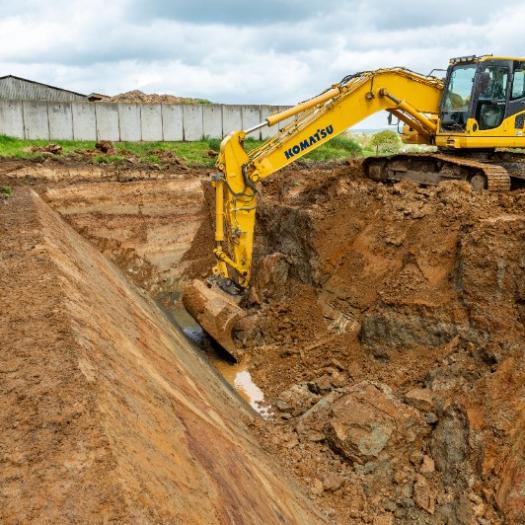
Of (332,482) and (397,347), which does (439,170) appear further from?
(332,482)

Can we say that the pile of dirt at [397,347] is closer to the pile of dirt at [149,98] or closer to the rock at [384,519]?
the rock at [384,519]

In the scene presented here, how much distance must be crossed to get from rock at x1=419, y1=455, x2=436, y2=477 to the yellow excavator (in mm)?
4626

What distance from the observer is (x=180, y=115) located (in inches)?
904

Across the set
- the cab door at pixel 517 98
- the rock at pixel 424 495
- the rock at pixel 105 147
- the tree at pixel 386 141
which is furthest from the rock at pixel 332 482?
the tree at pixel 386 141

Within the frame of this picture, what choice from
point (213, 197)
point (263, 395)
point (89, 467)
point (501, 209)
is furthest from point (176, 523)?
point (213, 197)

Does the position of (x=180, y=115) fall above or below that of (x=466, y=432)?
above

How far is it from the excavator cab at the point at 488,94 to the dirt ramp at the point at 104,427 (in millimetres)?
7837

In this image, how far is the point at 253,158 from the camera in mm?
11102

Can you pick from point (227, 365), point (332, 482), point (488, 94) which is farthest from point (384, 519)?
point (488, 94)

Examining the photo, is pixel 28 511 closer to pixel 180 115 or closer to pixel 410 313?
pixel 410 313

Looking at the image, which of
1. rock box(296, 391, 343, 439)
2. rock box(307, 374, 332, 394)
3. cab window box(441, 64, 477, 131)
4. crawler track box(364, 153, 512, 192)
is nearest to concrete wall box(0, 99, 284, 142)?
crawler track box(364, 153, 512, 192)

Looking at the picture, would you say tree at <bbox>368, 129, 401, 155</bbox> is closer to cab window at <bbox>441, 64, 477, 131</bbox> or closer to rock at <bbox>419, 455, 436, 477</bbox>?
cab window at <bbox>441, 64, 477, 131</bbox>

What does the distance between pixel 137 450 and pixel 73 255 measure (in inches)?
221

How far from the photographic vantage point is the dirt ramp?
3113mm
